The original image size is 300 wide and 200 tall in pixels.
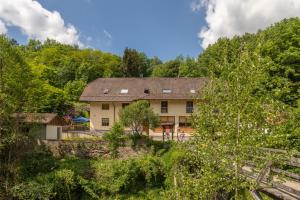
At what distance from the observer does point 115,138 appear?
82.2 ft

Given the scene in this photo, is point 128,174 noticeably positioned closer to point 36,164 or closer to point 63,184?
point 63,184

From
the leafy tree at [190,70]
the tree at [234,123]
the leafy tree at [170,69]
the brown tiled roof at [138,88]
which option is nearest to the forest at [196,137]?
the tree at [234,123]

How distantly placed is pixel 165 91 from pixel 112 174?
55.6ft

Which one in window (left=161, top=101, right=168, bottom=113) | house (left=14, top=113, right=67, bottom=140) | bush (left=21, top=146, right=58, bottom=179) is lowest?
bush (left=21, top=146, right=58, bottom=179)

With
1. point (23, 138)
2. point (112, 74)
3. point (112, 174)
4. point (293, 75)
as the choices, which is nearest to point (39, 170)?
point (23, 138)

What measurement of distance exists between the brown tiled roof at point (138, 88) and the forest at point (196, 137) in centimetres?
704

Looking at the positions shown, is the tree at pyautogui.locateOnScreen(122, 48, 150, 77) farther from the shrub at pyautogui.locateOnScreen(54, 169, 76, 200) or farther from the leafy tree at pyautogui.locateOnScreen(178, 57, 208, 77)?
the shrub at pyautogui.locateOnScreen(54, 169, 76, 200)

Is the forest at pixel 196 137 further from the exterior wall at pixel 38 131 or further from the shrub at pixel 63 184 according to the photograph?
the exterior wall at pixel 38 131

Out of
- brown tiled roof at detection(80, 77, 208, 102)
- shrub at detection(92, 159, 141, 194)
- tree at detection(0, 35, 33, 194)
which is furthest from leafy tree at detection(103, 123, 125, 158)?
brown tiled roof at detection(80, 77, 208, 102)

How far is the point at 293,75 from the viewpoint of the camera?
84.7 ft

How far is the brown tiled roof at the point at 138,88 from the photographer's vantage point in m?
36.2

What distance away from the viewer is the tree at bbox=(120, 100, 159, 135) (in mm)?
25547

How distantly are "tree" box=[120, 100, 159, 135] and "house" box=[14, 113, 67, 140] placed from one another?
599cm

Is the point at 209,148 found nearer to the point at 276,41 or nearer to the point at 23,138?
the point at 23,138
